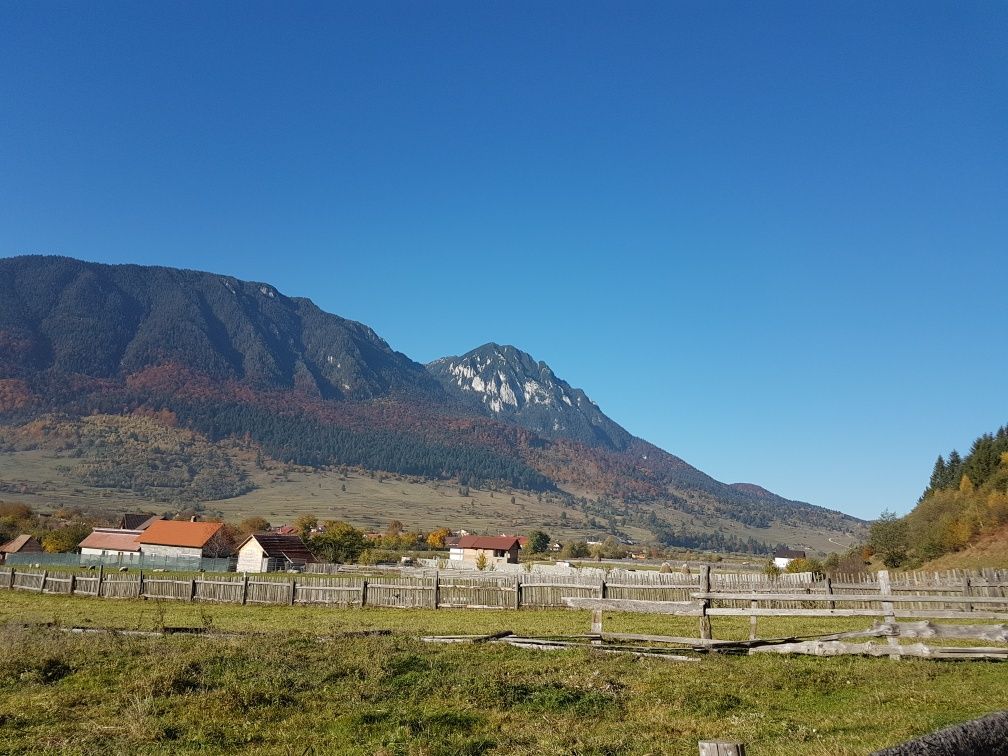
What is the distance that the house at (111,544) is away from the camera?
265 ft

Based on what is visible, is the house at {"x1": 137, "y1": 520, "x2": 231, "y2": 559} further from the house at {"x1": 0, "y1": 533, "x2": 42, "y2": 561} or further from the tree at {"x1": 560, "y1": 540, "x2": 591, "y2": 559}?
the tree at {"x1": 560, "y1": 540, "x2": 591, "y2": 559}

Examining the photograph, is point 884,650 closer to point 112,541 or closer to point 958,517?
point 958,517

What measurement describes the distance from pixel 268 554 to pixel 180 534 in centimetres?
1544

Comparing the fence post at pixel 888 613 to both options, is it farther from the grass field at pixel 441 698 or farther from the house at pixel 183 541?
the house at pixel 183 541

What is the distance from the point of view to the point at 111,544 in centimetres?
8269

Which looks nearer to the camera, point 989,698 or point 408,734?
point 408,734

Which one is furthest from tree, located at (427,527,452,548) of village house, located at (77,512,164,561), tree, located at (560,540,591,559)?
village house, located at (77,512,164,561)

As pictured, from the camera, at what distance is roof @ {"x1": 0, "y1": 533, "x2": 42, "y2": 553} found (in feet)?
266

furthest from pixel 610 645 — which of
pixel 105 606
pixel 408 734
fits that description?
pixel 105 606

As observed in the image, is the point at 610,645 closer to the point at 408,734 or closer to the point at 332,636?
the point at 332,636

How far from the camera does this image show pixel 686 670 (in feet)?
40.6

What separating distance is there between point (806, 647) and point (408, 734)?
901cm

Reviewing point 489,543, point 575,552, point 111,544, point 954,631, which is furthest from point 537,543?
point 954,631

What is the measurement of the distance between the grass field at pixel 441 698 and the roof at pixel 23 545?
266 feet
